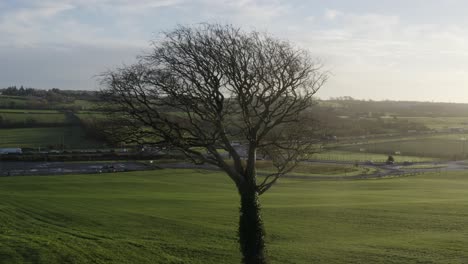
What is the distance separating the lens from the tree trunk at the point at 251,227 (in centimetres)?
1497

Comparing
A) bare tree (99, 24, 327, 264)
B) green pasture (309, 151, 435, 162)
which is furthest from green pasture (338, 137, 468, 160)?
bare tree (99, 24, 327, 264)

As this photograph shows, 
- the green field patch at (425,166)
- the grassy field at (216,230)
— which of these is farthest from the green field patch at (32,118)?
the grassy field at (216,230)

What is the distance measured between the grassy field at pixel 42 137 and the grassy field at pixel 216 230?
66652 mm

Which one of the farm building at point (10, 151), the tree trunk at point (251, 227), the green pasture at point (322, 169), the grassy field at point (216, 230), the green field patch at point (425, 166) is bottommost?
the green field patch at point (425, 166)

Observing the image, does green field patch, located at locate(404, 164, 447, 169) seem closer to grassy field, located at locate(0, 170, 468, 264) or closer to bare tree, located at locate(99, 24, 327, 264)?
grassy field, located at locate(0, 170, 468, 264)

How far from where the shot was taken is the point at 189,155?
1565 centimetres

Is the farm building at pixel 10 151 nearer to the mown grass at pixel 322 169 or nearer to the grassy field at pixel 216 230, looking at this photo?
the mown grass at pixel 322 169

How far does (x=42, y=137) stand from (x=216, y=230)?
88.5 meters

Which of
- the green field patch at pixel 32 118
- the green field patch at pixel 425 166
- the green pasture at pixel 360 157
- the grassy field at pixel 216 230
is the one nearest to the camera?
the grassy field at pixel 216 230

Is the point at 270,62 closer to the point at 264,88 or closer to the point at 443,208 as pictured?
the point at 264,88

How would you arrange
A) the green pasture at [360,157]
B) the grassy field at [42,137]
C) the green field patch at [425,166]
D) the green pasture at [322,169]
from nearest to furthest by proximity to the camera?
the green pasture at [322,169] → the green field patch at [425,166] → the grassy field at [42,137] → the green pasture at [360,157]

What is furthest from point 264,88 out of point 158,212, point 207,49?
point 158,212

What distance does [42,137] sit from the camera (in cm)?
10562

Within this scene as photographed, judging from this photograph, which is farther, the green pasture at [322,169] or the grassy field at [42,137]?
the grassy field at [42,137]
